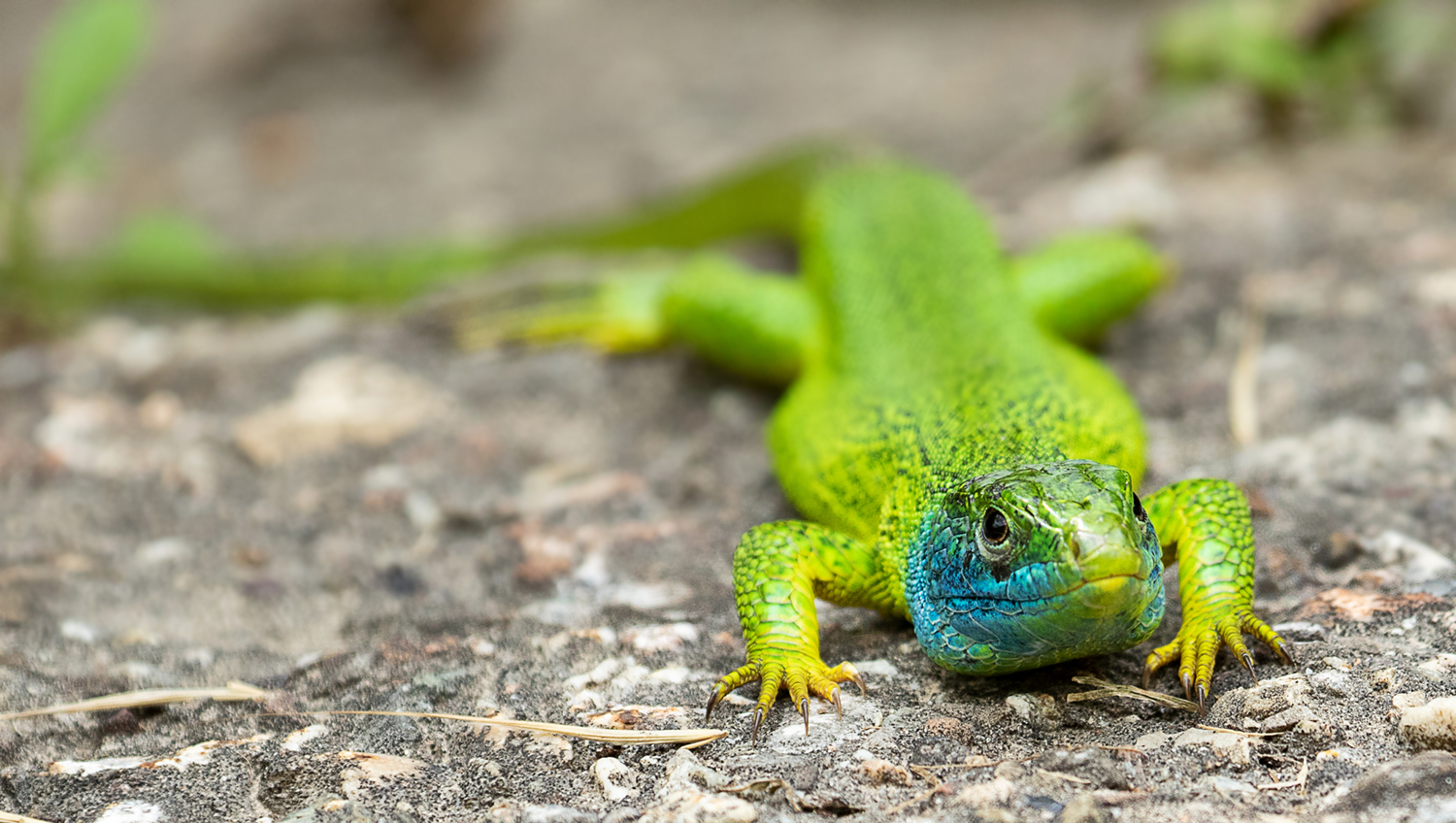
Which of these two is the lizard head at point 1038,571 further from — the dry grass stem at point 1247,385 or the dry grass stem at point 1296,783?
the dry grass stem at point 1247,385

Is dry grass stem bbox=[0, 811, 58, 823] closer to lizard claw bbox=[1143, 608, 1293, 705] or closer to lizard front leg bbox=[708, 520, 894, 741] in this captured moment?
lizard front leg bbox=[708, 520, 894, 741]

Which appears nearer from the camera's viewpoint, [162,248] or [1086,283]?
[1086,283]

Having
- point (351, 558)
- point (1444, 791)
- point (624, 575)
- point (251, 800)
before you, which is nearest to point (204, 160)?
point (351, 558)

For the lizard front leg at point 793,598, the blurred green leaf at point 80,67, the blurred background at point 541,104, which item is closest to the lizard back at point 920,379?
the lizard front leg at point 793,598

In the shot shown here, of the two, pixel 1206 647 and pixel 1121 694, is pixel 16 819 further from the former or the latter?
pixel 1206 647

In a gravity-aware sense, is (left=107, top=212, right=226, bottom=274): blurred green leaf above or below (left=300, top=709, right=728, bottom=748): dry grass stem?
above

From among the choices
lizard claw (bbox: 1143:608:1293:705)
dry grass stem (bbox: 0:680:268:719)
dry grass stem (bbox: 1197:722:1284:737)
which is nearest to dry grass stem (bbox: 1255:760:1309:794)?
dry grass stem (bbox: 1197:722:1284:737)

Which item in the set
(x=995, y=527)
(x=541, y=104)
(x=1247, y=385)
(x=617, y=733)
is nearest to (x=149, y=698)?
(x=617, y=733)

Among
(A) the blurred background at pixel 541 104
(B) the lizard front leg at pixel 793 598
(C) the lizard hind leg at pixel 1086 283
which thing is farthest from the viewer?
(A) the blurred background at pixel 541 104
